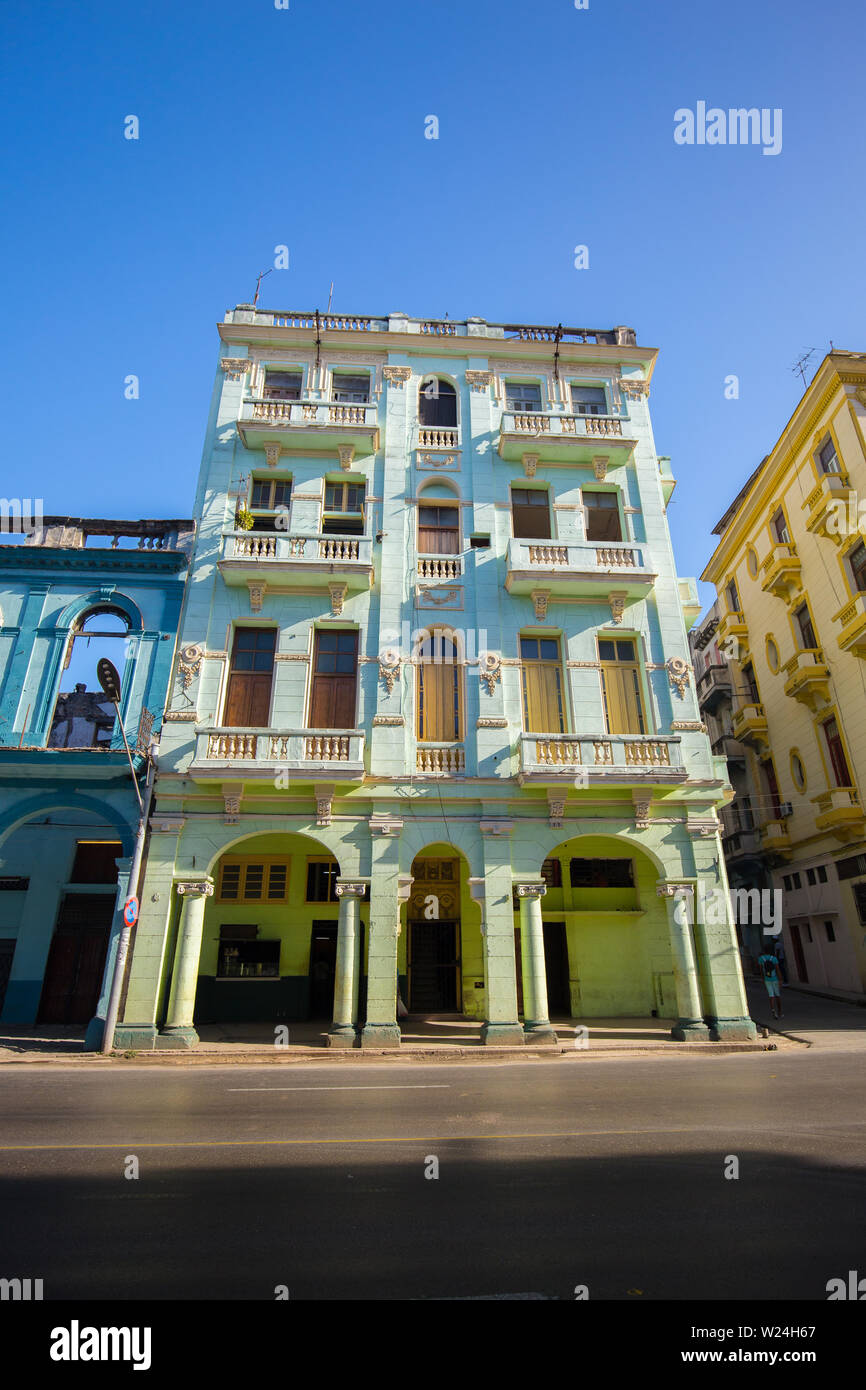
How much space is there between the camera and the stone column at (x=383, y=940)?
49.6 ft

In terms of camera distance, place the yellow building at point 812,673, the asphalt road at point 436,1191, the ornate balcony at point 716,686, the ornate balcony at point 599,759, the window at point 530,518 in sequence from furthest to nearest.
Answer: the ornate balcony at point 716,686, the yellow building at point 812,673, the window at point 530,518, the ornate balcony at point 599,759, the asphalt road at point 436,1191

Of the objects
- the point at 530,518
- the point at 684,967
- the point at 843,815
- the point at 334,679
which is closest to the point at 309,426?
the point at 530,518

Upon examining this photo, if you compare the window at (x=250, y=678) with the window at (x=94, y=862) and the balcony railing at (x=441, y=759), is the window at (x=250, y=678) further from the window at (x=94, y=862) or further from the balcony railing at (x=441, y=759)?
the window at (x=94, y=862)

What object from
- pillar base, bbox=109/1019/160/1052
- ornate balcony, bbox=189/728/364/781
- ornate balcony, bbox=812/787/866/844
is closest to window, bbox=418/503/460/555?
ornate balcony, bbox=189/728/364/781

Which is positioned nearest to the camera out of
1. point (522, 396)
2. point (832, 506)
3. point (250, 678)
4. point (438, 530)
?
point (250, 678)

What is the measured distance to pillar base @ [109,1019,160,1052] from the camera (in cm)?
1468

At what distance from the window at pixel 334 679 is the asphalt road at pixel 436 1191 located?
9.32 metres

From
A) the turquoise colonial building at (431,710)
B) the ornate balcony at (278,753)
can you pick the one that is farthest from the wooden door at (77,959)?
the ornate balcony at (278,753)

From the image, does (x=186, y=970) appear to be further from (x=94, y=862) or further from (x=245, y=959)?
(x=94, y=862)

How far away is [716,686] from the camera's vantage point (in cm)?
3681

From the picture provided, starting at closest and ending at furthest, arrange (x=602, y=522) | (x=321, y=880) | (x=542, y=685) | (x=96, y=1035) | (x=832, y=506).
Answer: (x=96, y=1035) → (x=542, y=685) → (x=321, y=880) → (x=602, y=522) → (x=832, y=506)

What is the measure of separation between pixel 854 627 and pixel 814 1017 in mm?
13813

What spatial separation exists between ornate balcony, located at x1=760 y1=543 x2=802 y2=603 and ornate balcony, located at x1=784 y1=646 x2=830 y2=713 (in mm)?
3487
